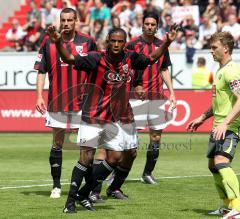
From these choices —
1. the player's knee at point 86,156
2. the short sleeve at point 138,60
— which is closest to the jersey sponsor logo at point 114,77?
the short sleeve at point 138,60

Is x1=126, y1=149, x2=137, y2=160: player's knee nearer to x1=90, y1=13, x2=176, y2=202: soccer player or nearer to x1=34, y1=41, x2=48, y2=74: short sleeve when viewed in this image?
x1=34, y1=41, x2=48, y2=74: short sleeve

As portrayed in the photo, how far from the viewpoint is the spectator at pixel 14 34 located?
2762 centimetres

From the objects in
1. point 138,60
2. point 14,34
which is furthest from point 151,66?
point 14,34

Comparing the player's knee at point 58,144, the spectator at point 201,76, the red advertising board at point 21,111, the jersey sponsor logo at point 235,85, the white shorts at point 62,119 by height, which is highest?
the jersey sponsor logo at point 235,85

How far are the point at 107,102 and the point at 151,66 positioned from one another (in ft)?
10.4

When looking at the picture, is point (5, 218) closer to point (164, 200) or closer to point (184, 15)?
point (164, 200)

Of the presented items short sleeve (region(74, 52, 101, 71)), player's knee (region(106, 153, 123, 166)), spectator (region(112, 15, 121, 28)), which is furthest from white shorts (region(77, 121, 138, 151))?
spectator (region(112, 15, 121, 28))

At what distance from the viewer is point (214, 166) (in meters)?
9.12

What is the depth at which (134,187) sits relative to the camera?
11.7 meters

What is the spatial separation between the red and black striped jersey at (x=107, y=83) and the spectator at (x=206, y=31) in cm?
1506

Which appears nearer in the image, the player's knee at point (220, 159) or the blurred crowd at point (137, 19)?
the player's knee at point (220, 159)

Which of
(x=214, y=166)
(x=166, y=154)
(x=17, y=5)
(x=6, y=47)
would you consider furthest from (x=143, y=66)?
(x=17, y=5)

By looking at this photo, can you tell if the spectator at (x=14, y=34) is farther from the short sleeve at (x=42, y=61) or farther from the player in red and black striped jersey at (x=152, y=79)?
the short sleeve at (x=42, y=61)

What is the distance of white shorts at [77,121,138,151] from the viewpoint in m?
9.29
